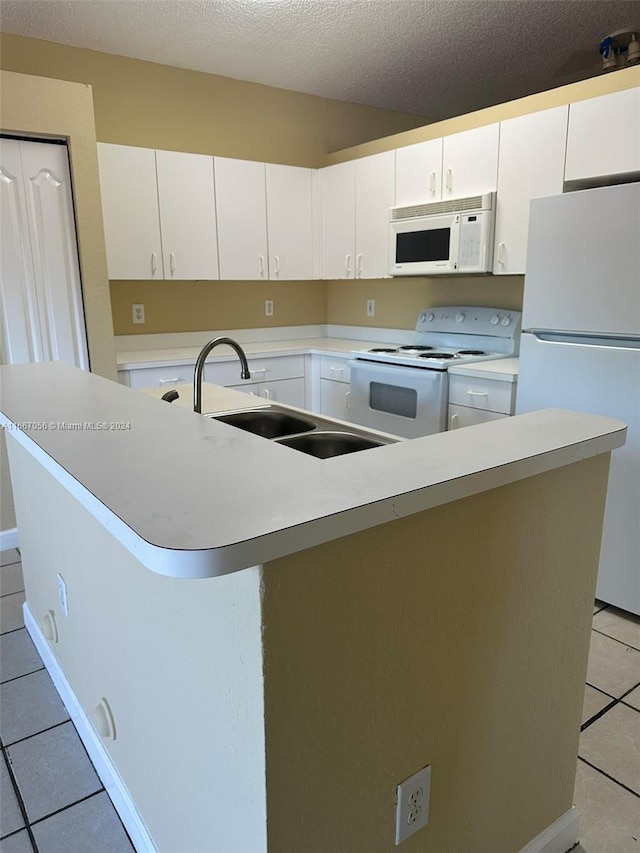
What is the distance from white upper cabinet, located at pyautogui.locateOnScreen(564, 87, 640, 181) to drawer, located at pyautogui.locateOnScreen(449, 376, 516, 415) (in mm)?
983

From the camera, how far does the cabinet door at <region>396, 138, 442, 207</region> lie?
3.34 m

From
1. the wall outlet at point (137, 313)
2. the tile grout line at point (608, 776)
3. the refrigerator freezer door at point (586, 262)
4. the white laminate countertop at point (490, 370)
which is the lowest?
the tile grout line at point (608, 776)

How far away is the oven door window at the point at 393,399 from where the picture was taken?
10.8 ft

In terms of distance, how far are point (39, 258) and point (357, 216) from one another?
1.94 m

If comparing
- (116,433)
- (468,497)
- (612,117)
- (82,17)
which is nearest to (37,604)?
(116,433)

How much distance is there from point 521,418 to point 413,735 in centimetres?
63

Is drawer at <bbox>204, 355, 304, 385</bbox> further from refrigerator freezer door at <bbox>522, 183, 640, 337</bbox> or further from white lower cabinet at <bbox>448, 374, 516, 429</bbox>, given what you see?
refrigerator freezer door at <bbox>522, 183, 640, 337</bbox>

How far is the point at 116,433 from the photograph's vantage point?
1.16 m

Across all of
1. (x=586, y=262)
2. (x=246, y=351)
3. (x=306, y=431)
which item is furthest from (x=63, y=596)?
(x=246, y=351)

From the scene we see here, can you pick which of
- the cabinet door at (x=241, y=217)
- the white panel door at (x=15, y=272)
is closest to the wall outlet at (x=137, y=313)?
the cabinet door at (x=241, y=217)

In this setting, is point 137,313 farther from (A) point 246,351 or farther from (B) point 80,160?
(B) point 80,160

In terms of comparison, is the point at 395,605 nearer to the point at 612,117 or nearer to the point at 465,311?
the point at 612,117

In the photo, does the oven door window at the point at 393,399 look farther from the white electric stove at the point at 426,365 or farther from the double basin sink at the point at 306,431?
the double basin sink at the point at 306,431

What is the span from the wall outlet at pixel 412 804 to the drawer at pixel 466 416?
6.78ft
